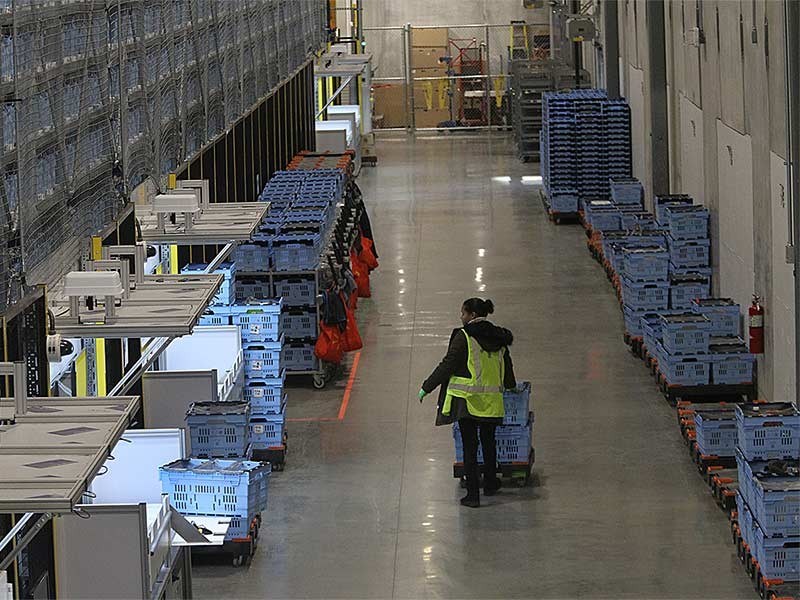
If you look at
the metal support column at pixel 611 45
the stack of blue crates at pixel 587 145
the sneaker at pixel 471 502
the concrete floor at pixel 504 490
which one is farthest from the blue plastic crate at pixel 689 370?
the metal support column at pixel 611 45

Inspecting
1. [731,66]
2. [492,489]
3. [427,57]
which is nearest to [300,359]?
[492,489]

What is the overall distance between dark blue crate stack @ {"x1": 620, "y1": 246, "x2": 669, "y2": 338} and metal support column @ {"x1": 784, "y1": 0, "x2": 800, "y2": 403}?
447 centimetres

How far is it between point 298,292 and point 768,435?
6.51m

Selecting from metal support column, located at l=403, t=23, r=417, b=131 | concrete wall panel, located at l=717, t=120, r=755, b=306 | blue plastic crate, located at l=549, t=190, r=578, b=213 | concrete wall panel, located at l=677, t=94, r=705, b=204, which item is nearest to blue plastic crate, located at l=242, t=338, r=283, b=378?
concrete wall panel, located at l=717, t=120, r=755, b=306

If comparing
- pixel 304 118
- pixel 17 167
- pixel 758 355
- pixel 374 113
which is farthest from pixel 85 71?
pixel 374 113

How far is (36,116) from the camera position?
7.88 m

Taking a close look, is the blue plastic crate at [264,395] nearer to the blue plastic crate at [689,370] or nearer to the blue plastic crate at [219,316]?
the blue plastic crate at [219,316]

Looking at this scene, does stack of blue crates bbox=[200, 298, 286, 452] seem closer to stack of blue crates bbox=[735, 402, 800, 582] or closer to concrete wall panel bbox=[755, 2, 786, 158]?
stack of blue crates bbox=[735, 402, 800, 582]

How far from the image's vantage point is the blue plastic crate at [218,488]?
10406mm

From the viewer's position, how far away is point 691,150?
779 inches

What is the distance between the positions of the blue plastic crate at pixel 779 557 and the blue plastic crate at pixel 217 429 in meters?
4.07

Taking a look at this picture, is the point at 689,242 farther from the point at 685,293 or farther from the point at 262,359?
the point at 262,359

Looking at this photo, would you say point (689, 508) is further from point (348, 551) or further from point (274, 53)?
point (274, 53)

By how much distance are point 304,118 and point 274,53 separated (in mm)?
6004
